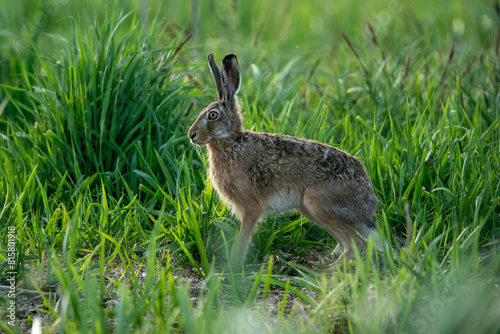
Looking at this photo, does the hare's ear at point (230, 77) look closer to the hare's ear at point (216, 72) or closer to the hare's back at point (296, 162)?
the hare's ear at point (216, 72)

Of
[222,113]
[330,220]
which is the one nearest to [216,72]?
[222,113]

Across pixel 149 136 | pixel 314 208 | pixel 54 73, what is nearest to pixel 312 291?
pixel 314 208

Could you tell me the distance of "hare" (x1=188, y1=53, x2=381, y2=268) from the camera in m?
3.55

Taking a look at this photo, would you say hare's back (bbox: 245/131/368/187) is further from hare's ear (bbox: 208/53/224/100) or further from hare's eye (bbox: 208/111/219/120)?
hare's ear (bbox: 208/53/224/100)

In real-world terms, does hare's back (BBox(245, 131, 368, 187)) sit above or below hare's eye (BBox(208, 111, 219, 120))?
below

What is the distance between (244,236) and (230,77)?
105 cm

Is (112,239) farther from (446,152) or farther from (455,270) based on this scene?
(446,152)

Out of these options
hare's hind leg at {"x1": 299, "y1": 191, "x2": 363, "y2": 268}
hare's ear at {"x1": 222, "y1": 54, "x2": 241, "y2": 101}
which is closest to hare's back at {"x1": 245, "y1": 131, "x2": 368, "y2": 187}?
hare's hind leg at {"x1": 299, "y1": 191, "x2": 363, "y2": 268}

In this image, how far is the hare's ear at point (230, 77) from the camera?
383cm

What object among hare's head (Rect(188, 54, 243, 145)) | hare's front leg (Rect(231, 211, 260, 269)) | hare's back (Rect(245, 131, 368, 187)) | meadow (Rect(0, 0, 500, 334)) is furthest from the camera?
hare's head (Rect(188, 54, 243, 145))

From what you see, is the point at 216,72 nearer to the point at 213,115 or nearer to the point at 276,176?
the point at 213,115

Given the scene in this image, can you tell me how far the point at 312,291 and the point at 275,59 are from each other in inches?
170

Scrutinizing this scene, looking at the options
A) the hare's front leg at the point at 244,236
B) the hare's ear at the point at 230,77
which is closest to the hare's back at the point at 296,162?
the hare's front leg at the point at 244,236

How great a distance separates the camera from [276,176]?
3695 millimetres
